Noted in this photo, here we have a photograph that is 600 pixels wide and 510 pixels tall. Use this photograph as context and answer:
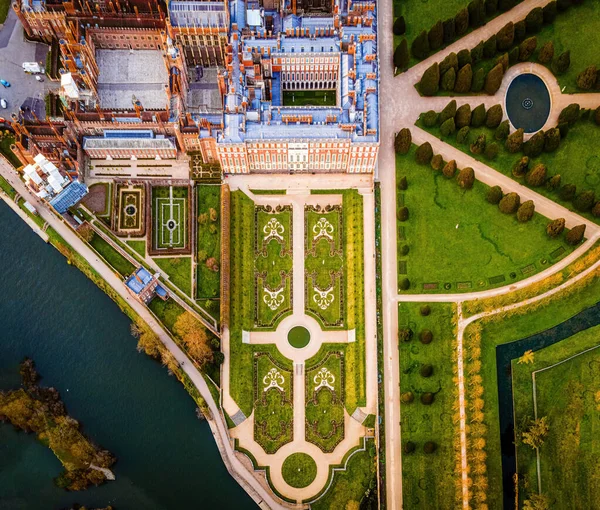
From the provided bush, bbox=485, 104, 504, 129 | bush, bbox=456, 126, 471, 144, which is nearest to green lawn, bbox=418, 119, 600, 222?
bush, bbox=456, 126, 471, 144

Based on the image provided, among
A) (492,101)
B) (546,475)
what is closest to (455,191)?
(492,101)

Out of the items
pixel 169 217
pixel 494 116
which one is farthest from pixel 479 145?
pixel 169 217

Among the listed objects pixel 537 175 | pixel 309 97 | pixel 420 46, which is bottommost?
pixel 537 175

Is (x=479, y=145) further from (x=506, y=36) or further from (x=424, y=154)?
(x=506, y=36)

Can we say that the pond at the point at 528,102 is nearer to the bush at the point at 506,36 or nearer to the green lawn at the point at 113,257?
the bush at the point at 506,36

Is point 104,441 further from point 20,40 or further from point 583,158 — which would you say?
point 583,158

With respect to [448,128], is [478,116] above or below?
above

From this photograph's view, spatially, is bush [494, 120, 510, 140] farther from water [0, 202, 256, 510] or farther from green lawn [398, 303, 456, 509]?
water [0, 202, 256, 510]
